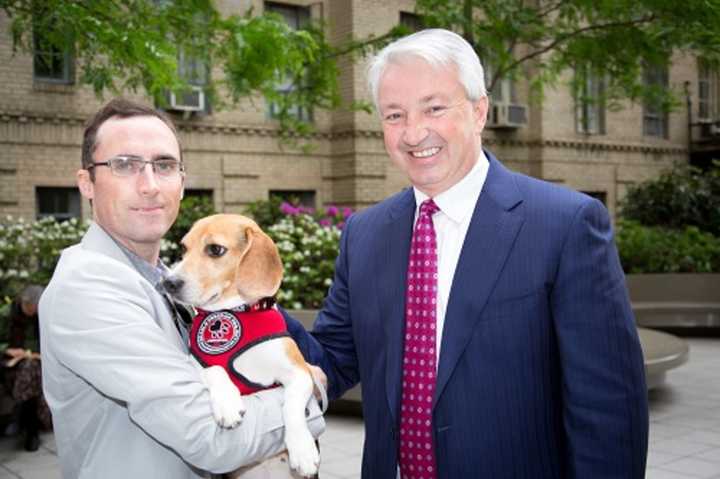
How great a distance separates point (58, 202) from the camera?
14.8 meters

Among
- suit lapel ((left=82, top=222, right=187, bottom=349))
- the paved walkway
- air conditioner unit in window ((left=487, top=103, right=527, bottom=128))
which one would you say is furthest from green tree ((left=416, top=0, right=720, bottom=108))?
air conditioner unit in window ((left=487, top=103, right=527, bottom=128))

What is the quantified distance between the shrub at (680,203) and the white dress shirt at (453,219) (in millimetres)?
15524

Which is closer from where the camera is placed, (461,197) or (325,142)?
(461,197)

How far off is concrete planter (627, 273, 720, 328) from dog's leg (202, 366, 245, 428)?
11893mm

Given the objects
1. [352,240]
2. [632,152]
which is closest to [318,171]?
[632,152]

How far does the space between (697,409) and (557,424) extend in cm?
696

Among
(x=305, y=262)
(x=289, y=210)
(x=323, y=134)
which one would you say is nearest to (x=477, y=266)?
(x=305, y=262)

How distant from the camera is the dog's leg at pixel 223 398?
2.11 metres

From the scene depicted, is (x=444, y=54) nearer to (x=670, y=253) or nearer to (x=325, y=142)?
(x=670, y=253)

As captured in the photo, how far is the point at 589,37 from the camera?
11.3 m

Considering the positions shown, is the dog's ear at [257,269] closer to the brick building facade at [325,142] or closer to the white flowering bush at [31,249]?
the white flowering bush at [31,249]

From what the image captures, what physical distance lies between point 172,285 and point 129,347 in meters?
0.35

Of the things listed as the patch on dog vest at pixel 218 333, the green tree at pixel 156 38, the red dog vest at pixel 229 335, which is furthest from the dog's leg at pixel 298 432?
the green tree at pixel 156 38

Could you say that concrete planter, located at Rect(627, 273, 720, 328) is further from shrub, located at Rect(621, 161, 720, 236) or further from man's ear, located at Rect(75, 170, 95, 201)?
man's ear, located at Rect(75, 170, 95, 201)
